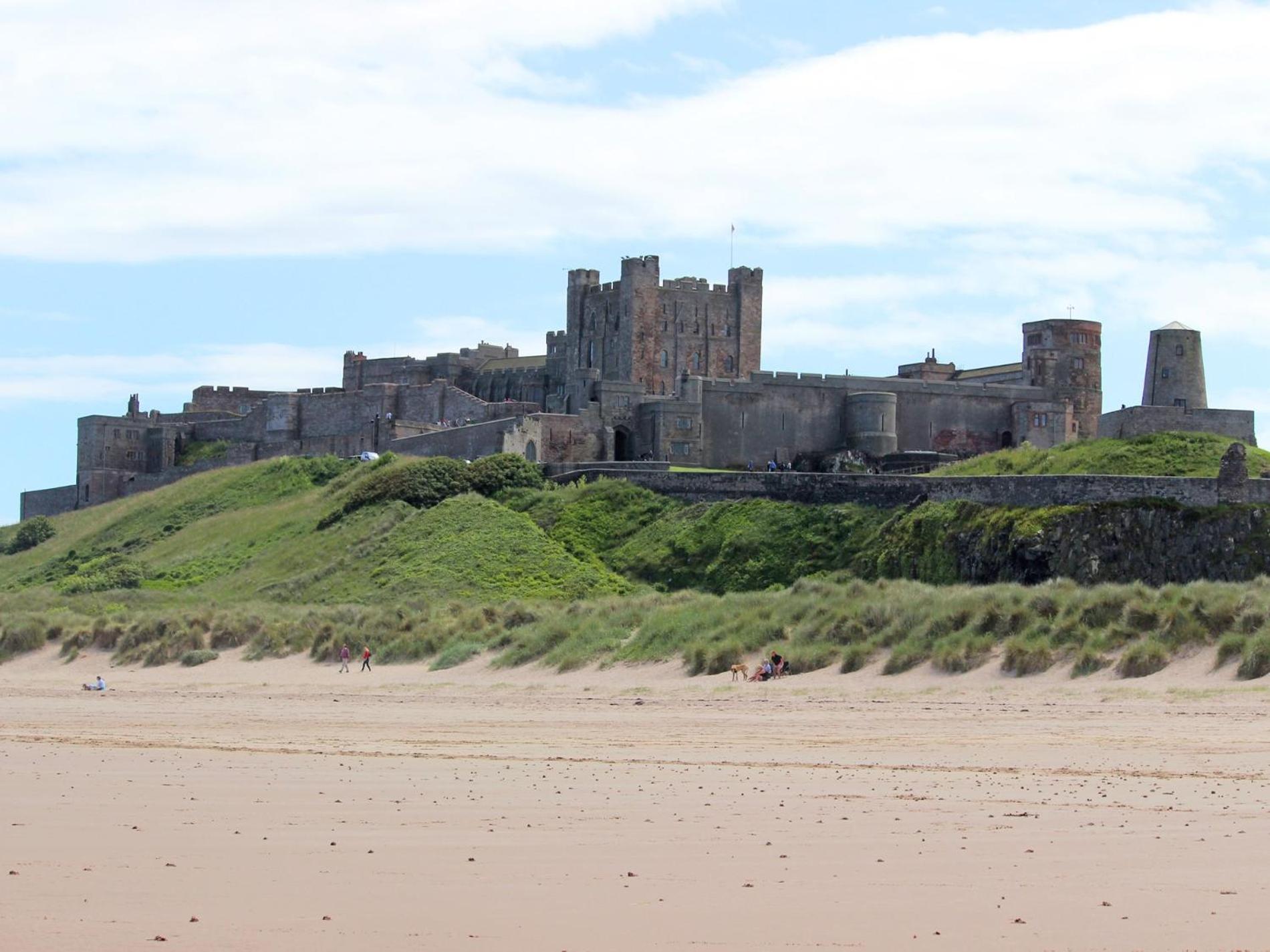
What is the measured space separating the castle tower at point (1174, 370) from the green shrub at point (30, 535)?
122ft

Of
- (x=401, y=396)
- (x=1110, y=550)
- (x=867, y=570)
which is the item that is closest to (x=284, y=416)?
(x=401, y=396)

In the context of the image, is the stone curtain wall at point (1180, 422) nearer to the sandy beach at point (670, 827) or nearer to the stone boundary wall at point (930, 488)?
the stone boundary wall at point (930, 488)

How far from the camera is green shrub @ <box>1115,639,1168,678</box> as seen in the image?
77.8 feet

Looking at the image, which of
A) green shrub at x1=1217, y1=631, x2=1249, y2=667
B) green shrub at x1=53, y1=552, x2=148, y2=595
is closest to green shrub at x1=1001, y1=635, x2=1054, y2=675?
green shrub at x1=1217, y1=631, x2=1249, y2=667

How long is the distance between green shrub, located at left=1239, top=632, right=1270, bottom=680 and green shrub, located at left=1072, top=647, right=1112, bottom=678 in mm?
1973

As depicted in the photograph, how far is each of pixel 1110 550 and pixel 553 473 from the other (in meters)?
18.4

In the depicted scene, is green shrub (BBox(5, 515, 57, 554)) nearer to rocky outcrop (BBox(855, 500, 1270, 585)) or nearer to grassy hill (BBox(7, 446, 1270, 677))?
grassy hill (BBox(7, 446, 1270, 677))

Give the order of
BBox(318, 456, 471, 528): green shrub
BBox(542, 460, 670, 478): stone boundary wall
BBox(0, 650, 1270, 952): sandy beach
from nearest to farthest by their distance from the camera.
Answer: BBox(0, 650, 1270, 952): sandy beach, BBox(542, 460, 670, 478): stone boundary wall, BBox(318, 456, 471, 528): green shrub

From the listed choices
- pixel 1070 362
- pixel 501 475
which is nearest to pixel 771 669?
pixel 501 475

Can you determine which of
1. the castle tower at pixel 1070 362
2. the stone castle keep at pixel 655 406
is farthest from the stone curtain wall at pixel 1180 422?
the castle tower at pixel 1070 362

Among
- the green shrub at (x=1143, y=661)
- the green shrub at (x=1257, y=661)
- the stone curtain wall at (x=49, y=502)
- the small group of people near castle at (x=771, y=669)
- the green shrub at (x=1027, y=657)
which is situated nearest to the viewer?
the green shrub at (x=1257, y=661)

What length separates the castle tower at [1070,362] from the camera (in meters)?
64.2

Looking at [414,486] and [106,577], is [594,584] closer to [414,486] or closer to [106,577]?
[414,486]

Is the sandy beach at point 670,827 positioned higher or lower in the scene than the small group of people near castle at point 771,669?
lower
